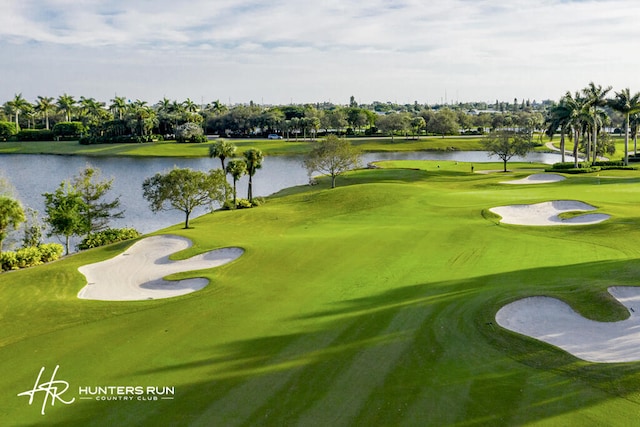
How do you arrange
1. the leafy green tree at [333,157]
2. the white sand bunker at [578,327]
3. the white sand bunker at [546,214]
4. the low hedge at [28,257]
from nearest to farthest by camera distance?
1. the white sand bunker at [578,327]
2. the low hedge at [28,257]
3. the white sand bunker at [546,214]
4. the leafy green tree at [333,157]

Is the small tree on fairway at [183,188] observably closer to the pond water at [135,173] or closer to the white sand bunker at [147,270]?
the white sand bunker at [147,270]

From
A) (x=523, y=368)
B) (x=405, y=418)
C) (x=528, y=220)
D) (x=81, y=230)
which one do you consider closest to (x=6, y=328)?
(x=405, y=418)

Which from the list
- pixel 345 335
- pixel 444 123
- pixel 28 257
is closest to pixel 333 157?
pixel 28 257

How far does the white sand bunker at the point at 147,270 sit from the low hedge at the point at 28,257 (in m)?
4.76

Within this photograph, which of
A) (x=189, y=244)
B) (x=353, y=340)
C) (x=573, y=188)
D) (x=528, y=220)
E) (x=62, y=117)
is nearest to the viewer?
(x=353, y=340)

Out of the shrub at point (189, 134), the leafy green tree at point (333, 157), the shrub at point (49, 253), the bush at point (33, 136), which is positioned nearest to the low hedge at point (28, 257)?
the shrub at point (49, 253)

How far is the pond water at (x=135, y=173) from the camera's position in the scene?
61312mm

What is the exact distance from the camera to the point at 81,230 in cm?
4444

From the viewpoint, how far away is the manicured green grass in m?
14.5

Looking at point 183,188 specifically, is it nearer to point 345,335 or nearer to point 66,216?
point 66,216

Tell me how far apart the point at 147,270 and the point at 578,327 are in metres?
23.3

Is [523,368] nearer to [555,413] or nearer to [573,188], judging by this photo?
[555,413]

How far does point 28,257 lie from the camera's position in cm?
3425

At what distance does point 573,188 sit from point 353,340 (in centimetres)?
4791
